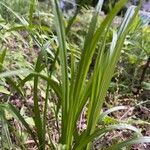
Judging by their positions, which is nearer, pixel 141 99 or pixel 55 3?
pixel 55 3

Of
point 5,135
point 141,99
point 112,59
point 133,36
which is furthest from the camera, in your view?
point 133,36

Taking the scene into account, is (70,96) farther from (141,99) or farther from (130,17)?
(141,99)

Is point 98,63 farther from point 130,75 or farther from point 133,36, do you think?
point 133,36

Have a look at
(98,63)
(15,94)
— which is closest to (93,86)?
(98,63)

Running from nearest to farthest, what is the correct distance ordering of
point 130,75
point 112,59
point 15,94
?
point 112,59, point 15,94, point 130,75

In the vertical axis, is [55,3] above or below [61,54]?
above

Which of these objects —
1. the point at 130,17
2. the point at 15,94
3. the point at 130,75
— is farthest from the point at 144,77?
the point at 130,17

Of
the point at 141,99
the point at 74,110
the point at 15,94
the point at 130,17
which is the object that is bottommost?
the point at 141,99

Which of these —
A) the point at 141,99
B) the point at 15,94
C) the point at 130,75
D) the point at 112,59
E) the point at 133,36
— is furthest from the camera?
the point at 133,36

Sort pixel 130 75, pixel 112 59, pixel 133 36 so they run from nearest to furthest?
pixel 112 59 < pixel 130 75 < pixel 133 36
